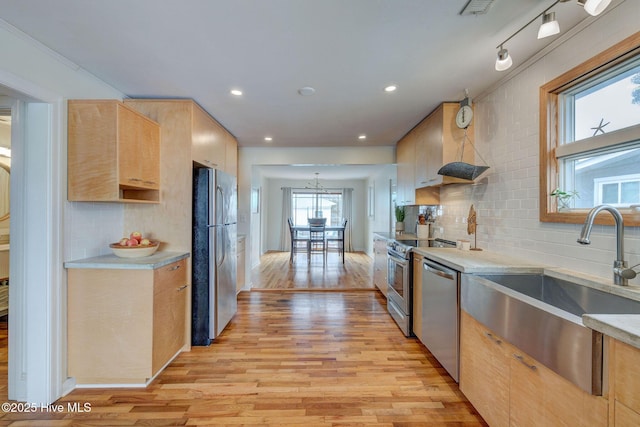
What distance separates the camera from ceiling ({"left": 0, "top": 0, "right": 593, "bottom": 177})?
1362 mm

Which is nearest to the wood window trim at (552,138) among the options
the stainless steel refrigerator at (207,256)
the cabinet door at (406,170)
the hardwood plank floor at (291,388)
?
the hardwood plank floor at (291,388)

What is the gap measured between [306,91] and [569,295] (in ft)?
7.58

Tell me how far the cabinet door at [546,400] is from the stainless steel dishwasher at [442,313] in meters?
0.54

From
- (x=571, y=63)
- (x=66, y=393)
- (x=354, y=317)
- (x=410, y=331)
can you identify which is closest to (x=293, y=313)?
(x=354, y=317)

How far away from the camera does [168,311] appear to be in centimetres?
210

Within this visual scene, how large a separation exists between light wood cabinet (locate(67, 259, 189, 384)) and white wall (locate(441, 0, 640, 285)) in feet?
8.95

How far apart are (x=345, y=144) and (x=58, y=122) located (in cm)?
316

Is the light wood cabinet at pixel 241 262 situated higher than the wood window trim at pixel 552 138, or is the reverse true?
the wood window trim at pixel 552 138

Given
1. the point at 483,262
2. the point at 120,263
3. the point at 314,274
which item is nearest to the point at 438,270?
the point at 483,262

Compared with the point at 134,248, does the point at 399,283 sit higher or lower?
lower

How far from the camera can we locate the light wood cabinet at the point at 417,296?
2.42m

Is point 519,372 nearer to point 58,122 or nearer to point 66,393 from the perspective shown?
point 66,393

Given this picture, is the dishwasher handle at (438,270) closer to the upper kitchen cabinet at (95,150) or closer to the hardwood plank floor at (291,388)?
the hardwood plank floor at (291,388)

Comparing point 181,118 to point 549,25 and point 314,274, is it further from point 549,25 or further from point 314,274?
point 314,274
